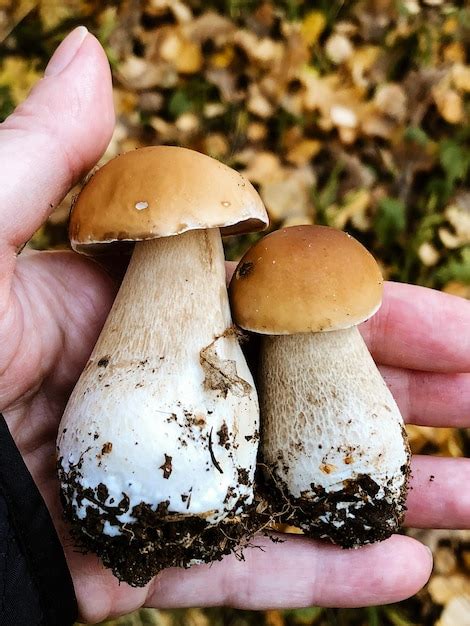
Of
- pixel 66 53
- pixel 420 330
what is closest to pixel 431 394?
pixel 420 330

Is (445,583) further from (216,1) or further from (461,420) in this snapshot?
(216,1)

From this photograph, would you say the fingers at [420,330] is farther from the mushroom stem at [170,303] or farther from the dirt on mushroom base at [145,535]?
the dirt on mushroom base at [145,535]

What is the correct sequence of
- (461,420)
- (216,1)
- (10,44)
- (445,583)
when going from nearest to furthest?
(461,420) → (445,583) → (10,44) → (216,1)

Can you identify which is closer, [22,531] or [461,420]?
[22,531]

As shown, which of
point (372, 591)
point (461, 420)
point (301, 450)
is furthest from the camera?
point (461, 420)

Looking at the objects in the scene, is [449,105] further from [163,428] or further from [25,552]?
[25,552]

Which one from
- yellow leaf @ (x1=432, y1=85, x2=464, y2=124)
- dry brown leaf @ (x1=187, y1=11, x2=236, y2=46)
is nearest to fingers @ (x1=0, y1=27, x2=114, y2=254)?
dry brown leaf @ (x1=187, y1=11, x2=236, y2=46)

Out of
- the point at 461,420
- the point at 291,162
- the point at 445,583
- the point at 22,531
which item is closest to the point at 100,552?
the point at 22,531
